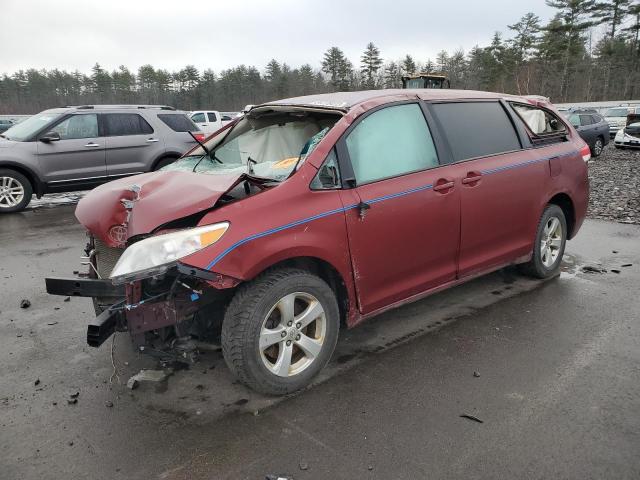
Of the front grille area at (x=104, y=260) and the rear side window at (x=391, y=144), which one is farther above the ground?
the rear side window at (x=391, y=144)

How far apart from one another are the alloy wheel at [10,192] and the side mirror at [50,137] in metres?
0.91

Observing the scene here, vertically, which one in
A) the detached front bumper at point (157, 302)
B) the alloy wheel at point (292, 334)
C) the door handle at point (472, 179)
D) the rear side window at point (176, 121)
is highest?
the rear side window at point (176, 121)

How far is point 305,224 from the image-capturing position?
9.61ft

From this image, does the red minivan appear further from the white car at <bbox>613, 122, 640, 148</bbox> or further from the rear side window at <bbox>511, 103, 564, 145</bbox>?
the white car at <bbox>613, 122, 640, 148</bbox>

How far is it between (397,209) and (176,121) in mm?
8376

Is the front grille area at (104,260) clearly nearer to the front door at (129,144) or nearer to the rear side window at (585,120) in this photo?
the front door at (129,144)

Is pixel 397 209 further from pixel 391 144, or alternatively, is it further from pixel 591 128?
pixel 591 128

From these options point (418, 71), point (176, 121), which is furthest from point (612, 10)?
point (176, 121)

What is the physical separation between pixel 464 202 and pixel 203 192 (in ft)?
6.56

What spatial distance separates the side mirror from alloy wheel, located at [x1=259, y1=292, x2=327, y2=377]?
26.5 feet

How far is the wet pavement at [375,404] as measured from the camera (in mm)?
2414

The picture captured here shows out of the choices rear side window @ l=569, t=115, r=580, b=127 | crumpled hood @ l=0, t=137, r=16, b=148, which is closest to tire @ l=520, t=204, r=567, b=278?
crumpled hood @ l=0, t=137, r=16, b=148

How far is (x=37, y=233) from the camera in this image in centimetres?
741

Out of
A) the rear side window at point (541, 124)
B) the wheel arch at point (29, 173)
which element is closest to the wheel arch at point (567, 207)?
the rear side window at point (541, 124)
